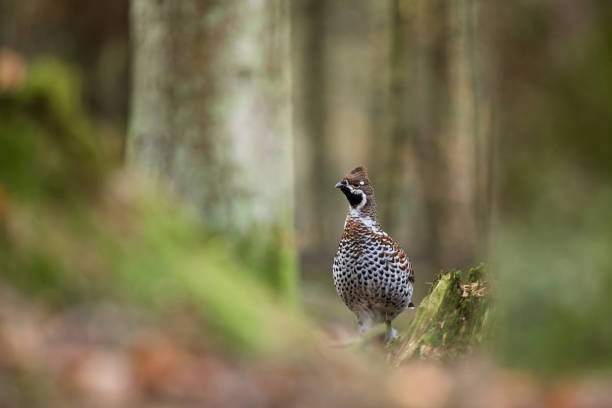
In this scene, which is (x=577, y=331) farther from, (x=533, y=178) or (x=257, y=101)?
(x=257, y=101)

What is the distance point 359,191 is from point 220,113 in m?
2.42

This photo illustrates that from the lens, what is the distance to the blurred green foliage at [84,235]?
358 cm

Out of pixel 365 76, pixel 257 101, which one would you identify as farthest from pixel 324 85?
pixel 365 76

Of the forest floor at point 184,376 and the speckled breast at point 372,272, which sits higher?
the speckled breast at point 372,272

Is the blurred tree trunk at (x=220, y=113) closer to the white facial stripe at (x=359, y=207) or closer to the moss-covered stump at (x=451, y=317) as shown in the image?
the white facial stripe at (x=359, y=207)

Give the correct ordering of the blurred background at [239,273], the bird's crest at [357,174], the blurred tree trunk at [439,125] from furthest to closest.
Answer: the blurred tree trunk at [439,125] < the bird's crest at [357,174] < the blurred background at [239,273]

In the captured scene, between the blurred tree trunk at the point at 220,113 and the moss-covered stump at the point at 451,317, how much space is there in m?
2.80

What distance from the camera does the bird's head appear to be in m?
4.72

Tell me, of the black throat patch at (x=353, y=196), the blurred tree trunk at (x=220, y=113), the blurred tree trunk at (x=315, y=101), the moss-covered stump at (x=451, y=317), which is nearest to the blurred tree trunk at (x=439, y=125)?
the blurred tree trunk at (x=220, y=113)

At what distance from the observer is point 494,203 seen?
3.66 meters

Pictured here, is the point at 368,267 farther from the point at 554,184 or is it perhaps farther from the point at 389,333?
the point at 554,184

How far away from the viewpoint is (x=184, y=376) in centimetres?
337

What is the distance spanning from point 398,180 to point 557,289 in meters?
7.89

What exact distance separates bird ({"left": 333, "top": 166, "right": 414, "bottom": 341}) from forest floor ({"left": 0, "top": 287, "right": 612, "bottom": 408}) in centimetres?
82
